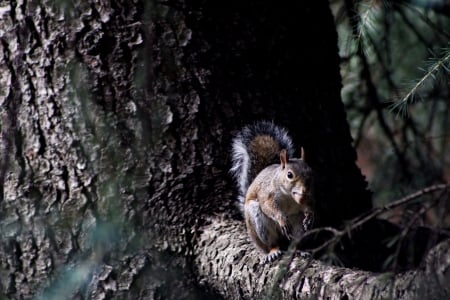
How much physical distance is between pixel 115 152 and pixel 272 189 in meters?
0.40

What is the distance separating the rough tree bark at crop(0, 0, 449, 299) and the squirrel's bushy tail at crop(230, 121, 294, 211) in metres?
0.04

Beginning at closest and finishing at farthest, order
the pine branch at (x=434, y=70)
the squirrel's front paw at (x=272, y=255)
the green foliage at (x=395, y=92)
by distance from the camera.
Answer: the pine branch at (x=434, y=70) < the squirrel's front paw at (x=272, y=255) < the green foliage at (x=395, y=92)

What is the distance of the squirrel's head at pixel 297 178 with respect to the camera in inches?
70.5

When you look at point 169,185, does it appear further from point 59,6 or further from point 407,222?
point 407,222

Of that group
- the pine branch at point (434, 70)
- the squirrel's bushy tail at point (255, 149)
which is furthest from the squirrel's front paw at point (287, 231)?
the pine branch at point (434, 70)

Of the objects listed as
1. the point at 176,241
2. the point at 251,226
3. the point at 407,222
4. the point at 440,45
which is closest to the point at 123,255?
the point at 176,241

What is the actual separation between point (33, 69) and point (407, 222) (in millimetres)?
978

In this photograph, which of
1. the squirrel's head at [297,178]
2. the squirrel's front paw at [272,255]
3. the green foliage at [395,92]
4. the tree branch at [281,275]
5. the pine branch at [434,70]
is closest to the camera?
the tree branch at [281,275]

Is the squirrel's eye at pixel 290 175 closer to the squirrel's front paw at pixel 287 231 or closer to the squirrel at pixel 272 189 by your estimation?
the squirrel at pixel 272 189

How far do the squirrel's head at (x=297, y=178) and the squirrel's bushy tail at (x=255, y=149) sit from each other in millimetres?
53

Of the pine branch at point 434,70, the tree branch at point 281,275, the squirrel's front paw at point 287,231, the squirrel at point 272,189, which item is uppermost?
the pine branch at point 434,70

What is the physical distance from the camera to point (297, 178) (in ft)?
5.91

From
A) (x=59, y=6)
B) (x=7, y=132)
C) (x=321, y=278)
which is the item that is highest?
(x=59, y=6)

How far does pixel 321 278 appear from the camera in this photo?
1.40 m
